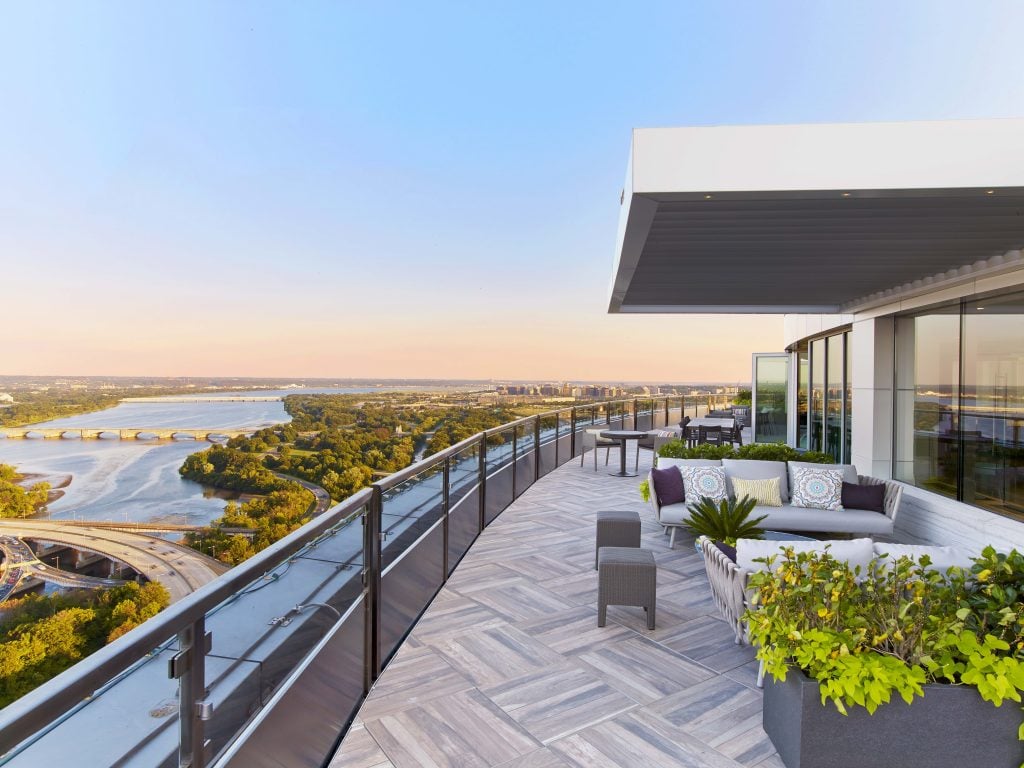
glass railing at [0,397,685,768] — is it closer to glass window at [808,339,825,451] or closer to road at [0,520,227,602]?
glass window at [808,339,825,451]

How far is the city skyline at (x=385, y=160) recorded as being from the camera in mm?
16391

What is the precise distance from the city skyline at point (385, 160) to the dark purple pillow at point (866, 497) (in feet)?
8.38

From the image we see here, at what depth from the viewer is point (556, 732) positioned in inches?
110

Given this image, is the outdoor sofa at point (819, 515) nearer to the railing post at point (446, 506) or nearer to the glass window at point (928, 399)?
the glass window at point (928, 399)

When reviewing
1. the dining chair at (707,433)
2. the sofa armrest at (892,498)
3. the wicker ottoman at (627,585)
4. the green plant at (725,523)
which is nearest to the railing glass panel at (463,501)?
the wicker ottoman at (627,585)

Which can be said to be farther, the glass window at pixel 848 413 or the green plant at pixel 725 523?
the glass window at pixel 848 413

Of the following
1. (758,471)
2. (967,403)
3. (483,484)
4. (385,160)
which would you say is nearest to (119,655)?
(483,484)

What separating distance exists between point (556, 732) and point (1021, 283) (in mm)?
5268

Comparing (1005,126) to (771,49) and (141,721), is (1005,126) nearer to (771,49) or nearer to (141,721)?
(141,721)

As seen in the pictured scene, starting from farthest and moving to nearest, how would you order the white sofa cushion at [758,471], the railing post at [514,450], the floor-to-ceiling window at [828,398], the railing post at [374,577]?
the floor-to-ceiling window at [828,398], the railing post at [514,450], the white sofa cushion at [758,471], the railing post at [374,577]

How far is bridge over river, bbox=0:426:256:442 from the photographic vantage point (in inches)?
1407

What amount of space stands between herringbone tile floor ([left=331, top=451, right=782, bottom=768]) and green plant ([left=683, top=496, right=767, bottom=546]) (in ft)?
1.23

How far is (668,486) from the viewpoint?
20.2 ft

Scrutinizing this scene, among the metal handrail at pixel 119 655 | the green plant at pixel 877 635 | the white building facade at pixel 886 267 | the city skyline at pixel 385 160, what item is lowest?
the green plant at pixel 877 635
